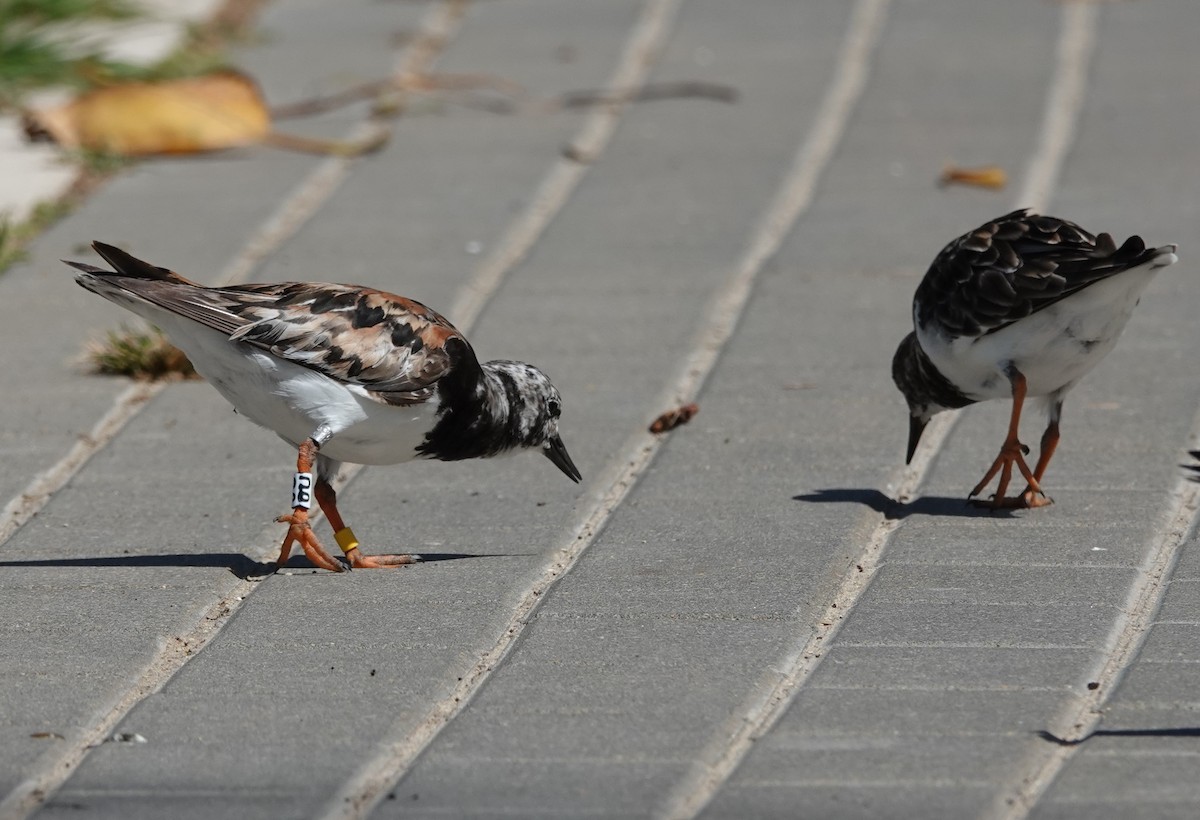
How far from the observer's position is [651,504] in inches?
224

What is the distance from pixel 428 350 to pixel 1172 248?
2.12 m

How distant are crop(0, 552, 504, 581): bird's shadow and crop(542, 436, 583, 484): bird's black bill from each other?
→ 50 centimetres

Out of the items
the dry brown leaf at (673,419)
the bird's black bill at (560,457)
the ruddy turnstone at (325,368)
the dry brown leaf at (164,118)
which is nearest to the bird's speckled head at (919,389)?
the dry brown leaf at (673,419)

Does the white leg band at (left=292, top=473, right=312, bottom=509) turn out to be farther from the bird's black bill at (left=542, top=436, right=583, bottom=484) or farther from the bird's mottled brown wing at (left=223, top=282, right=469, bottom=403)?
the bird's black bill at (left=542, top=436, right=583, bottom=484)

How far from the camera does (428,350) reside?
529 centimetres

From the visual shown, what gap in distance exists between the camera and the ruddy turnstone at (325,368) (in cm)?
513

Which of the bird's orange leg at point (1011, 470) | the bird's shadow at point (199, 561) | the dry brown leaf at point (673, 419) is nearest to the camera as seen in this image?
the bird's shadow at point (199, 561)

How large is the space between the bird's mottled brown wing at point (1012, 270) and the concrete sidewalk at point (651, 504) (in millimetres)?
577

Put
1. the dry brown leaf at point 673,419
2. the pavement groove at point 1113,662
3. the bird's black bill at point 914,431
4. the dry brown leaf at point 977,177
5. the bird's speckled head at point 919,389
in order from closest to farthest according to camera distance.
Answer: the pavement groove at point 1113,662 → the bird's speckled head at point 919,389 → the bird's black bill at point 914,431 → the dry brown leaf at point 673,419 → the dry brown leaf at point 977,177

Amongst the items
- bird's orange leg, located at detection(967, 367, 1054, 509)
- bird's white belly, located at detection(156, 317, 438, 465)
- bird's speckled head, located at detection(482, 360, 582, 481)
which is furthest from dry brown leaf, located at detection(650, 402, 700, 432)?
→ bird's white belly, located at detection(156, 317, 438, 465)

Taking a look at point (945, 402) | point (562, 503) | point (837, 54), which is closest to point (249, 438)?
point (562, 503)

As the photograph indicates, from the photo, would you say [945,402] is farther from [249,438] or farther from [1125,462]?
[249,438]

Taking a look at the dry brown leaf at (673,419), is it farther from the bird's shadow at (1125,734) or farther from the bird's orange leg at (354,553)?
the bird's shadow at (1125,734)

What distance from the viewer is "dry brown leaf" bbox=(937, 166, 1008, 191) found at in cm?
866
